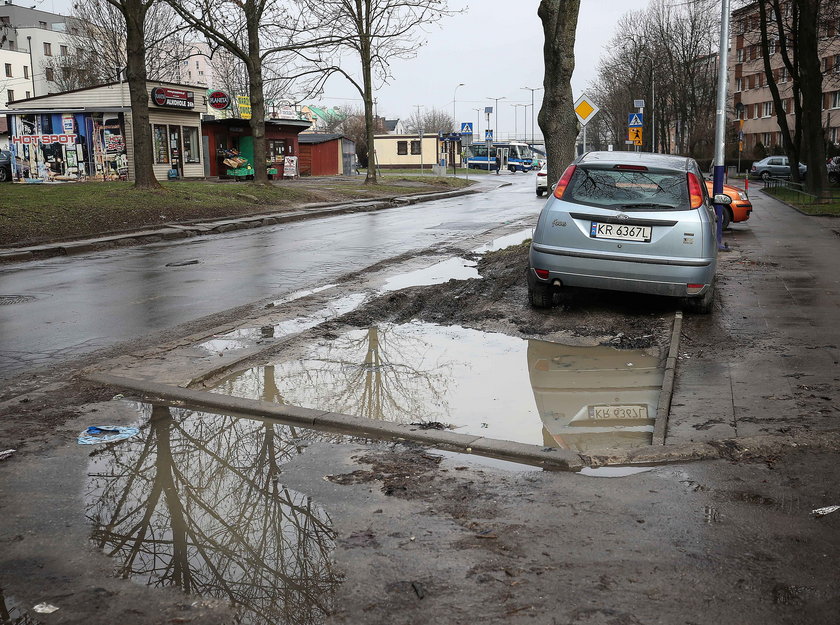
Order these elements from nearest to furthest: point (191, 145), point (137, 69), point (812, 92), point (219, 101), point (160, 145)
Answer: point (137, 69) < point (812, 92) < point (160, 145) < point (219, 101) < point (191, 145)

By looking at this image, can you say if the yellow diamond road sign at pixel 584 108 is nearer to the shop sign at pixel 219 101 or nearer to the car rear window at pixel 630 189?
the car rear window at pixel 630 189

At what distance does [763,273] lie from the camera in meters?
11.9

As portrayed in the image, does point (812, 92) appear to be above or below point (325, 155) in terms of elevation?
above

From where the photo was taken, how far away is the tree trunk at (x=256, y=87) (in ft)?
98.4

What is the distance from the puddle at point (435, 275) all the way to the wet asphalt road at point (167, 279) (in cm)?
103

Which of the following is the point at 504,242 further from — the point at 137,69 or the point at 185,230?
the point at 137,69

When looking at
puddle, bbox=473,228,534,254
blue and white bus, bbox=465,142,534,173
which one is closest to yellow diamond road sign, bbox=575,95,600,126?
puddle, bbox=473,228,534,254

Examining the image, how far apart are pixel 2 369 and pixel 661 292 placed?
587 centimetres

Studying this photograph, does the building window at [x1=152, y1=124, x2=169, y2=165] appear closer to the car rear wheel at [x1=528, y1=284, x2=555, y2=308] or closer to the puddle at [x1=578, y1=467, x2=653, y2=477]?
the car rear wheel at [x1=528, y1=284, x2=555, y2=308]

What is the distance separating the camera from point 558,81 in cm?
1426

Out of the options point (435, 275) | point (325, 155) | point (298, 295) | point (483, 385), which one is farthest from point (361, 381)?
point (325, 155)

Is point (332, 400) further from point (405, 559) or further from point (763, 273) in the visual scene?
point (763, 273)

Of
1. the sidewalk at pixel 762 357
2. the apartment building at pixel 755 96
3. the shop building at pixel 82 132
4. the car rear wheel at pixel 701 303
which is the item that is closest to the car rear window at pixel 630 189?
the car rear wheel at pixel 701 303

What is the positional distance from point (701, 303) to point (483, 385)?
3.20m
